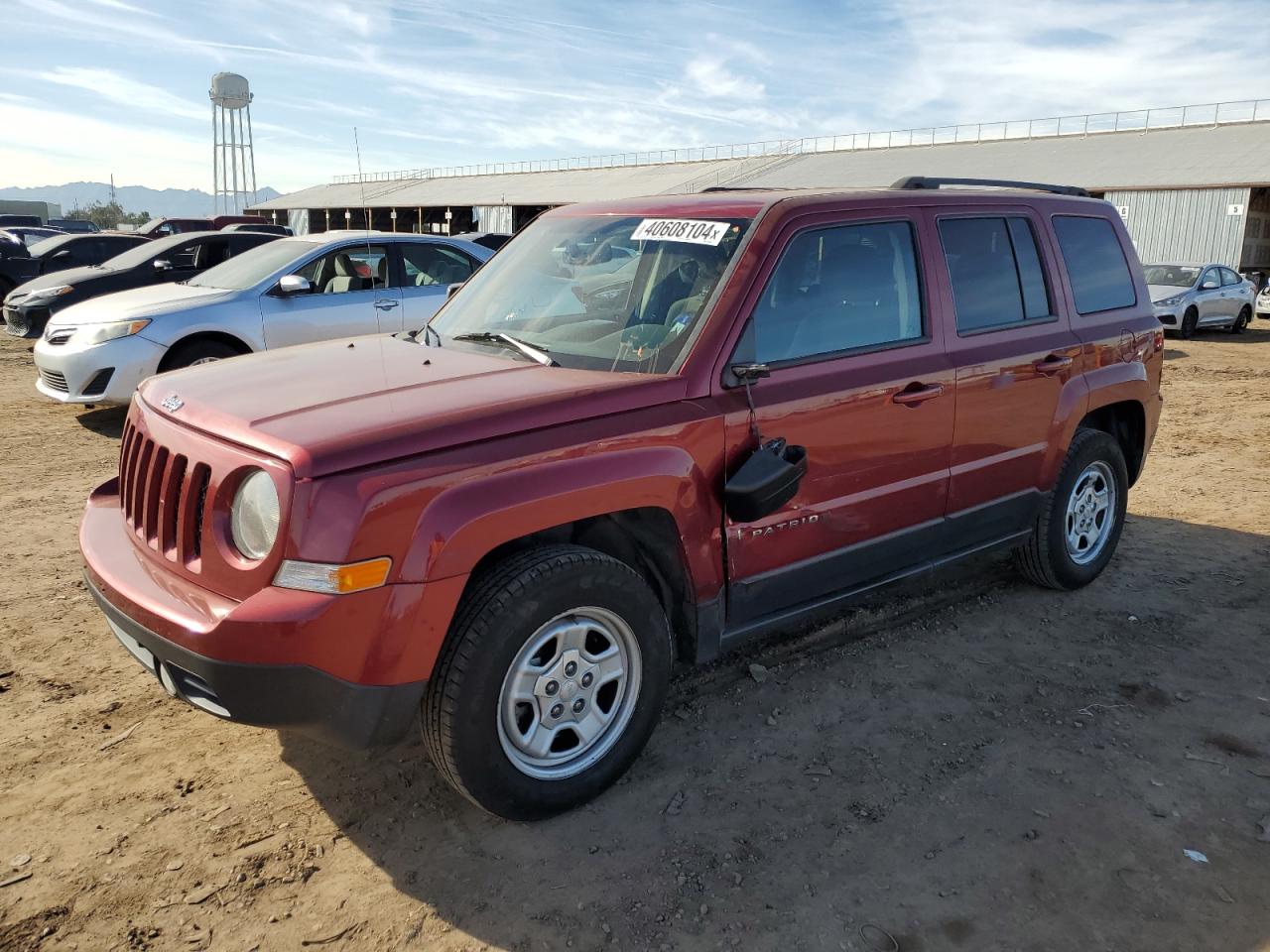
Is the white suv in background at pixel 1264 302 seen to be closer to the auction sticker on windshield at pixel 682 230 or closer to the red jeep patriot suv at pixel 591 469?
the red jeep patriot suv at pixel 591 469

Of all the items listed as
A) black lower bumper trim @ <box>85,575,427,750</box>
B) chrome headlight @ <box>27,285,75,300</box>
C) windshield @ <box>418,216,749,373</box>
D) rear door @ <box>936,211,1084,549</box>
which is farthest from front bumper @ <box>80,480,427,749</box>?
chrome headlight @ <box>27,285,75,300</box>

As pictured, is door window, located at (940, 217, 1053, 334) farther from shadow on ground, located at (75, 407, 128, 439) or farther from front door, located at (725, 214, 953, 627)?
shadow on ground, located at (75, 407, 128, 439)

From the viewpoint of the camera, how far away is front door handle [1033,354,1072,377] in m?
4.45

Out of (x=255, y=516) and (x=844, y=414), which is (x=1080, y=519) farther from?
(x=255, y=516)

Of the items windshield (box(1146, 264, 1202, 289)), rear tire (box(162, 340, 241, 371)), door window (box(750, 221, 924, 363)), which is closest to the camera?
door window (box(750, 221, 924, 363))

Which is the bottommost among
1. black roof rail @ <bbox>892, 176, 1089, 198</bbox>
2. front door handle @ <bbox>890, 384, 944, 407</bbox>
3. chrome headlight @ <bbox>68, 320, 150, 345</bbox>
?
chrome headlight @ <bbox>68, 320, 150, 345</bbox>

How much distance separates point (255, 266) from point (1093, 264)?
7.11 meters

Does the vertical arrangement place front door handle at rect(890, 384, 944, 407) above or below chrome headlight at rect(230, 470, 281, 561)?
above

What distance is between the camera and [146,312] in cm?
812

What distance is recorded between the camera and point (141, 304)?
838cm

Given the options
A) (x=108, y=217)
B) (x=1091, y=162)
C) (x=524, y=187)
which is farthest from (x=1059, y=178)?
(x=108, y=217)

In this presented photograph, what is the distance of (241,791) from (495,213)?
149 feet

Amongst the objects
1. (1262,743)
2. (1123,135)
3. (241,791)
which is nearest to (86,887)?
(241,791)

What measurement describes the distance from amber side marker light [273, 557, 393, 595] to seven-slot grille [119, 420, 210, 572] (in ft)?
1.28
